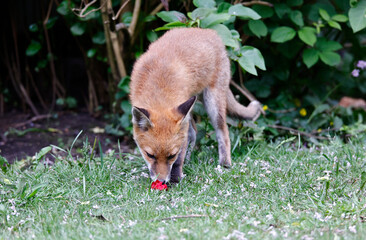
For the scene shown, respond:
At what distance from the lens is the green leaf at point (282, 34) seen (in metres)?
6.21

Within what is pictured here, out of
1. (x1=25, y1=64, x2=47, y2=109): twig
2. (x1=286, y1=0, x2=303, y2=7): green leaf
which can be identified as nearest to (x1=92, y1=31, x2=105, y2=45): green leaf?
(x1=25, y1=64, x2=47, y2=109): twig

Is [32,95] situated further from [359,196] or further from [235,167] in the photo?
[359,196]

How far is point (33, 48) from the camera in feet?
24.8

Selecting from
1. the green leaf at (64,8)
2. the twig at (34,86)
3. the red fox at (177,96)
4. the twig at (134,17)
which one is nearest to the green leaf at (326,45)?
the red fox at (177,96)

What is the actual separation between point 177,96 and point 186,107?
460 millimetres

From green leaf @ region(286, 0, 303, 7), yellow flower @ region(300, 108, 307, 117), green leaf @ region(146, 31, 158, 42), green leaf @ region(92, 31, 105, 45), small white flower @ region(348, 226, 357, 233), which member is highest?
green leaf @ region(286, 0, 303, 7)

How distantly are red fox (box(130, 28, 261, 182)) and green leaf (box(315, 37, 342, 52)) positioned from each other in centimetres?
147

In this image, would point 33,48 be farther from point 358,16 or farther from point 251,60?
point 358,16

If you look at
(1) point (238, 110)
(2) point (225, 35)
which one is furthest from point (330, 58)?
(2) point (225, 35)

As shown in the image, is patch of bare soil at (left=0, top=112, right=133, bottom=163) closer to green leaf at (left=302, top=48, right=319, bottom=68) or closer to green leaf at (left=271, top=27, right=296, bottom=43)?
green leaf at (left=271, top=27, right=296, bottom=43)

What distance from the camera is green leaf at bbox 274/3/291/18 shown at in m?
6.35

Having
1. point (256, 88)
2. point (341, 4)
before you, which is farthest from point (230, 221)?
point (341, 4)

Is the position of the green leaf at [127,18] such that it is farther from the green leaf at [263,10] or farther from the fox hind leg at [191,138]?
the fox hind leg at [191,138]

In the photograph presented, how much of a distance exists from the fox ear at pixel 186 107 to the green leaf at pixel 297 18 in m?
2.73
